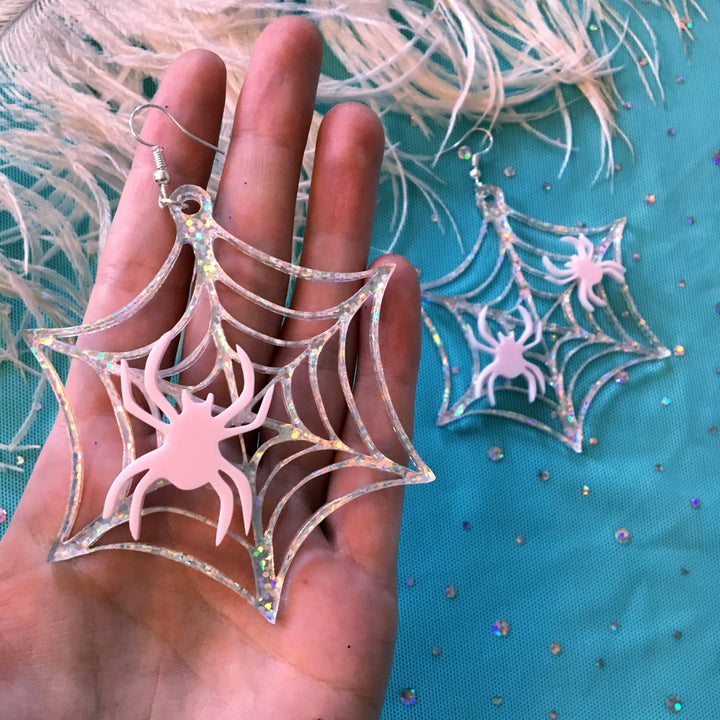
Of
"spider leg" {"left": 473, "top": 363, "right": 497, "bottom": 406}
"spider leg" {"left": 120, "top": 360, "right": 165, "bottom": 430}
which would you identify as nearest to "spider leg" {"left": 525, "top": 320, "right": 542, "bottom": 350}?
"spider leg" {"left": 473, "top": 363, "right": 497, "bottom": 406}

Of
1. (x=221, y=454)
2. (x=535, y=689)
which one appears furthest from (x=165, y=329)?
(x=535, y=689)

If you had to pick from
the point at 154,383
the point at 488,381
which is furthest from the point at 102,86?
the point at 488,381

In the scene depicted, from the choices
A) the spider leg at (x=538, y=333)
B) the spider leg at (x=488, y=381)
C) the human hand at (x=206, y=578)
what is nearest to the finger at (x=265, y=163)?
the human hand at (x=206, y=578)

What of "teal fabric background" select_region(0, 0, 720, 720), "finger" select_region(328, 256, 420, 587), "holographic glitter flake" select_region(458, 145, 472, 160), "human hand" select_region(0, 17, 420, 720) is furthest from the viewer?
"holographic glitter flake" select_region(458, 145, 472, 160)

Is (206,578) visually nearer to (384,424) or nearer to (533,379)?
(384,424)

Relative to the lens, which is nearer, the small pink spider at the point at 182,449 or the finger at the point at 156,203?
the small pink spider at the point at 182,449

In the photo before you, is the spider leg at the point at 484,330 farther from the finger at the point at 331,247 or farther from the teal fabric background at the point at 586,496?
the finger at the point at 331,247

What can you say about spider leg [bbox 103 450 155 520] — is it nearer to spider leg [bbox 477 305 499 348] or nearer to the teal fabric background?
the teal fabric background

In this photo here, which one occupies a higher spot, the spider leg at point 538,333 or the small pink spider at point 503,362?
the spider leg at point 538,333
